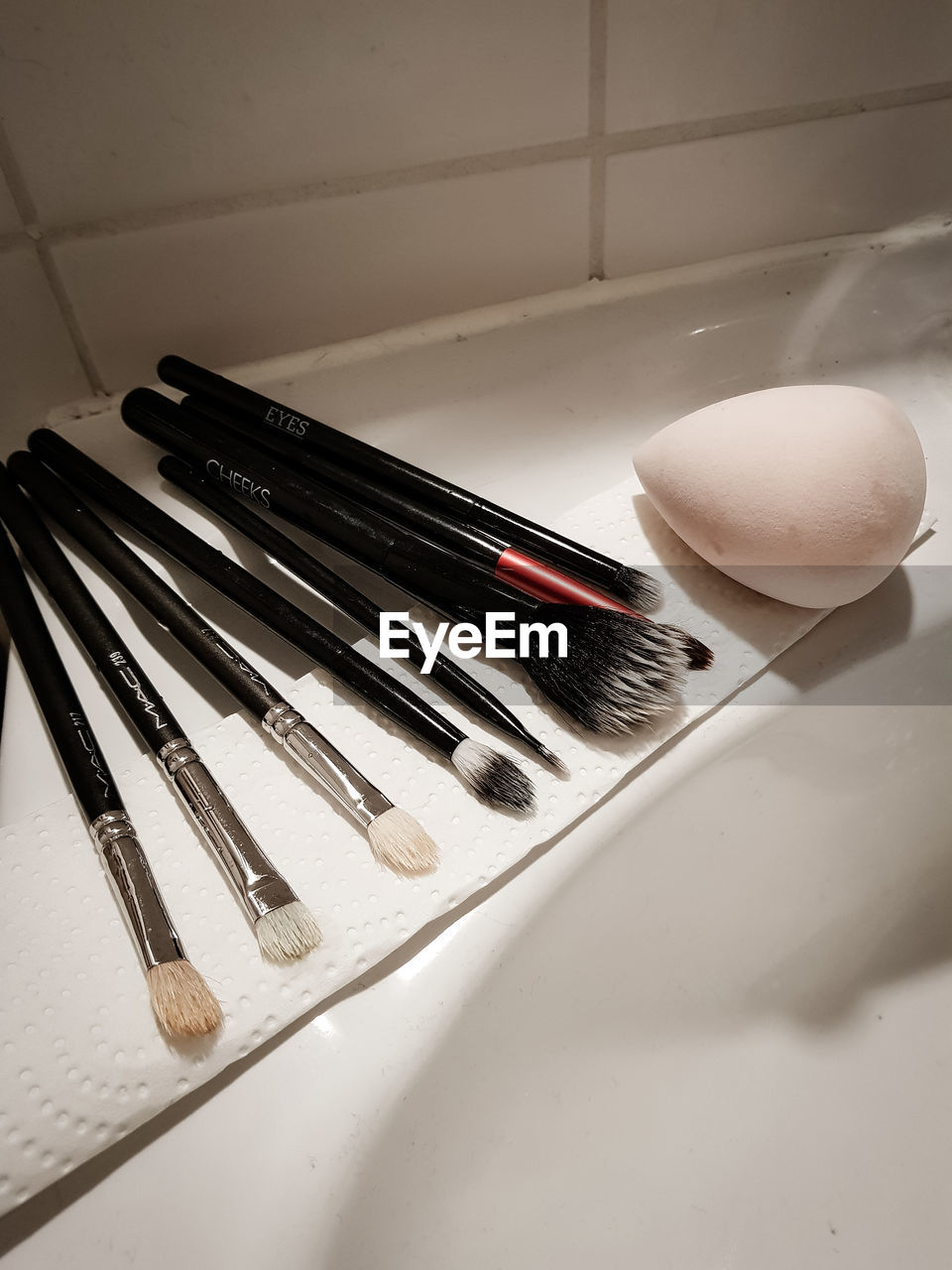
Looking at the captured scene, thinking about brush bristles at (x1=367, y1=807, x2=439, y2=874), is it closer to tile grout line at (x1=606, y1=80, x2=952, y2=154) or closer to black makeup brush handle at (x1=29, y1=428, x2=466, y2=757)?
black makeup brush handle at (x1=29, y1=428, x2=466, y2=757)

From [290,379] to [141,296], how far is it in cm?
7

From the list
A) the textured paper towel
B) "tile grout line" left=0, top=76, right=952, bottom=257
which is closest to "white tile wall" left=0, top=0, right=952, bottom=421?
"tile grout line" left=0, top=76, right=952, bottom=257

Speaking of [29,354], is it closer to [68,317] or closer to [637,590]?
[68,317]

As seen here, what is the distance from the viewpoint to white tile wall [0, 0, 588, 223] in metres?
0.30

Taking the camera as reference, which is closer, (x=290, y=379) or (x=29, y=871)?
(x=29, y=871)

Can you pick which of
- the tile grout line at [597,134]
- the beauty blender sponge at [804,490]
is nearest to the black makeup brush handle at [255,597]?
the beauty blender sponge at [804,490]

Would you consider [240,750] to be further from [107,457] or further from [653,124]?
[653,124]

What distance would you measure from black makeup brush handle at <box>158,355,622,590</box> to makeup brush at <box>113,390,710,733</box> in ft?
0.06

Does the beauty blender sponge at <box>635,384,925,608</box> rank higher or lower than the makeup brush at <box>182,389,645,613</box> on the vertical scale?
lower

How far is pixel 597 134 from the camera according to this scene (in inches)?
14.6

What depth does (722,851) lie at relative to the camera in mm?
292

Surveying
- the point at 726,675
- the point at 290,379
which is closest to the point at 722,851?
the point at 726,675

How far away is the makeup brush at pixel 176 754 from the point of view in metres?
0.22

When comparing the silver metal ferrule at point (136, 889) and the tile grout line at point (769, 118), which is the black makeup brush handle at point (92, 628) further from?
the tile grout line at point (769, 118)
